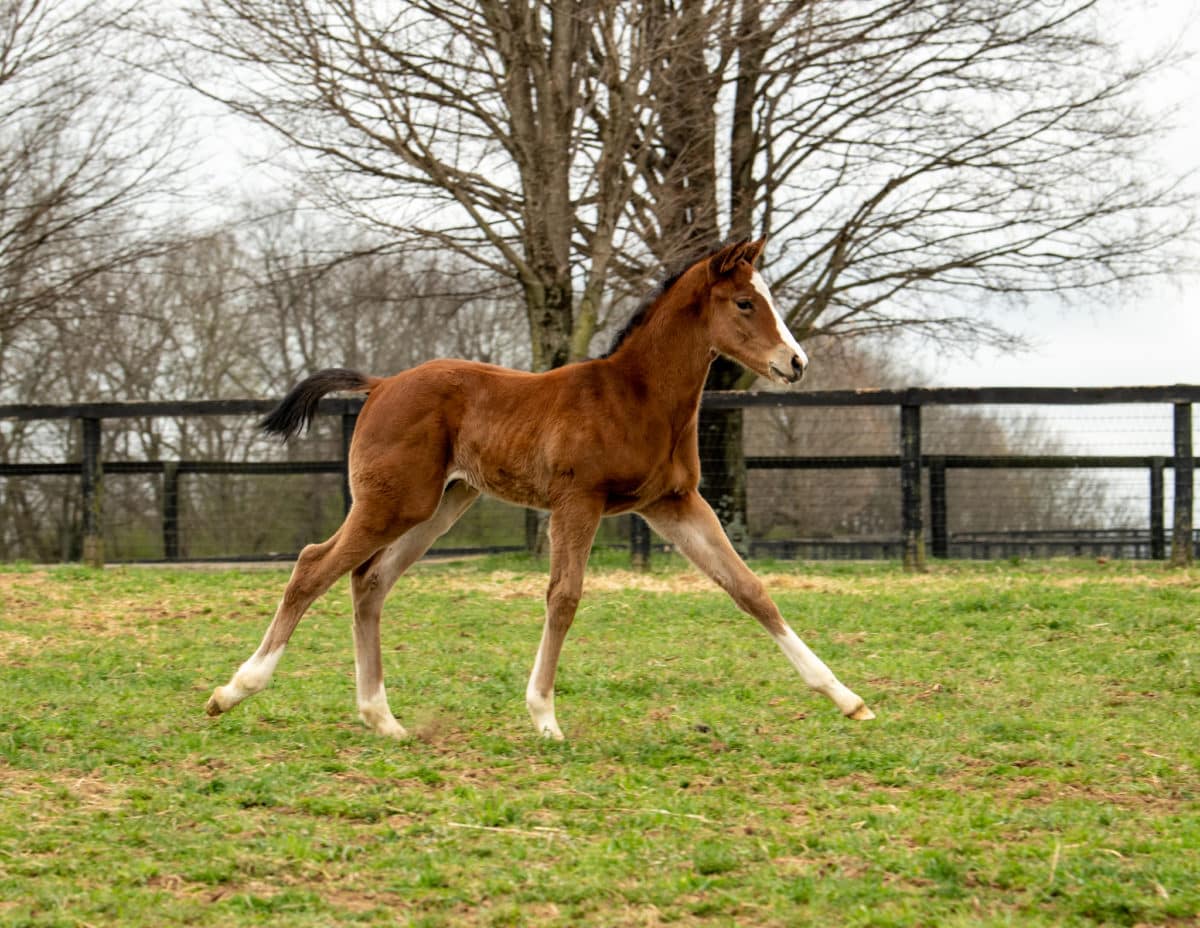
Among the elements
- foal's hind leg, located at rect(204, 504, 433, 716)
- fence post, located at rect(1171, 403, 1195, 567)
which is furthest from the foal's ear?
fence post, located at rect(1171, 403, 1195, 567)

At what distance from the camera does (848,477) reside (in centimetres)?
1942

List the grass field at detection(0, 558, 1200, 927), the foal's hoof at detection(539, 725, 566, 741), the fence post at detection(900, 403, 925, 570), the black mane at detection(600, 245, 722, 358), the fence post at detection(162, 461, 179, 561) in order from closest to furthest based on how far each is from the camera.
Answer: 1. the grass field at detection(0, 558, 1200, 927)
2. the foal's hoof at detection(539, 725, 566, 741)
3. the black mane at detection(600, 245, 722, 358)
4. the fence post at detection(900, 403, 925, 570)
5. the fence post at detection(162, 461, 179, 561)

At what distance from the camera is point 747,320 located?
17.7 ft

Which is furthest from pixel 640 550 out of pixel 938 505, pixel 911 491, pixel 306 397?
pixel 306 397

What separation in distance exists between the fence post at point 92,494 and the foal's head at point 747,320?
904 centimetres

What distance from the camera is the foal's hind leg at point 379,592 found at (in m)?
5.38

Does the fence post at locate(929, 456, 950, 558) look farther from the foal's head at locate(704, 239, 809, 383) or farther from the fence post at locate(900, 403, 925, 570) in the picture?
the foal's head at locate(704, 239, 809, 383)

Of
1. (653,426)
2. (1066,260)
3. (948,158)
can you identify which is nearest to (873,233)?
(948,158)

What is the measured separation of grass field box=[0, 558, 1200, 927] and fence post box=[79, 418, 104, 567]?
448 centimetres

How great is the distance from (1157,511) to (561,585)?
10228 millimetres

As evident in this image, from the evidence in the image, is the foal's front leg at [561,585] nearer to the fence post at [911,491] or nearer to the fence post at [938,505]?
A: the fence post at [911,491]

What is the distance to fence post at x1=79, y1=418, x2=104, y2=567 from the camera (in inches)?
497

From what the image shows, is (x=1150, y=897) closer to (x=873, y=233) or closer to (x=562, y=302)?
(x=562, y=302)

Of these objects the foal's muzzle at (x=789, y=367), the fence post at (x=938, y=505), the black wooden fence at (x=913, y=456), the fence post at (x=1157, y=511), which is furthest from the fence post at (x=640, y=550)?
the foal's muzzle at (x=789, y=367)
